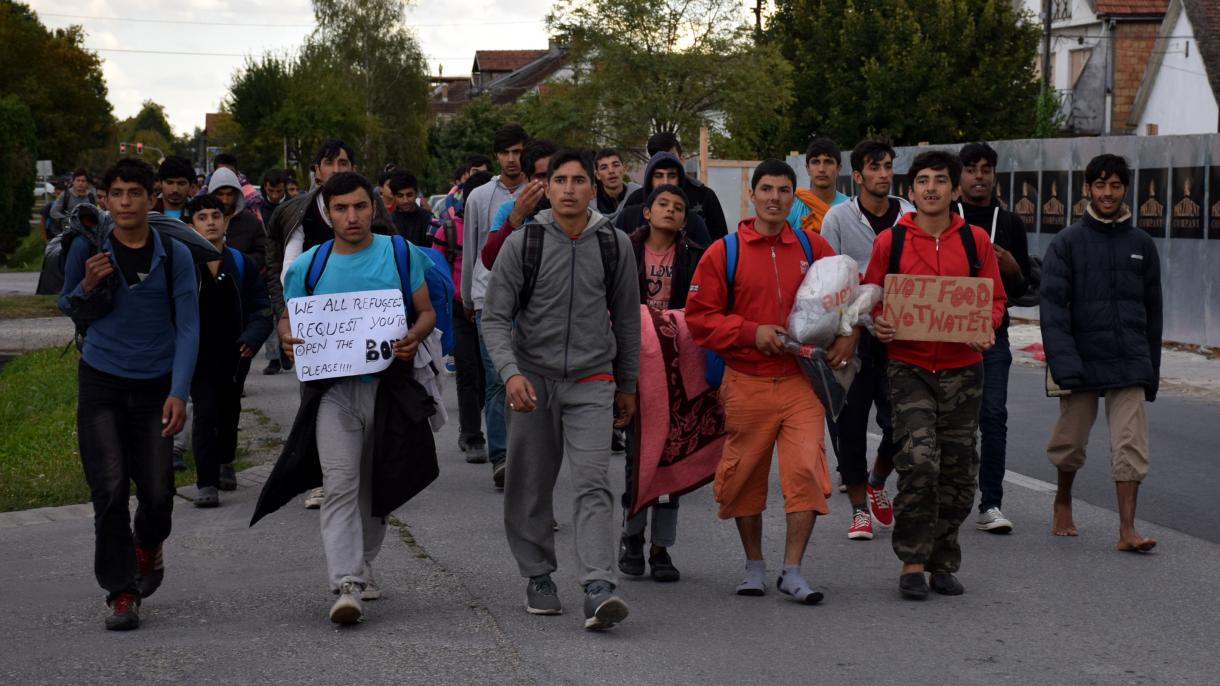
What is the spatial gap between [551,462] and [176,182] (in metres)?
4.64

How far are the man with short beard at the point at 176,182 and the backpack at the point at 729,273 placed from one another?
→ 4.31 meters

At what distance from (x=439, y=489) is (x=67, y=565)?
2498 millimetres

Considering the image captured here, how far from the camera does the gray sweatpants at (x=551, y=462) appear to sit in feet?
20.3

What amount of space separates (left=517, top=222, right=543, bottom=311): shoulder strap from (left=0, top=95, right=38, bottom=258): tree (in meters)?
29.1

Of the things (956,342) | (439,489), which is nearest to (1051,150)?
(439,489)

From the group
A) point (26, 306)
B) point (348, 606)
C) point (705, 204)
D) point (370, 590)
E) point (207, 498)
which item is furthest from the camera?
point (26, 306)

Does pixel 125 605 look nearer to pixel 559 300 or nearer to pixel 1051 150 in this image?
pixel 559 300

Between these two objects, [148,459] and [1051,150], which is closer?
[148,459]

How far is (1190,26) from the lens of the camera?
4459 centimetres

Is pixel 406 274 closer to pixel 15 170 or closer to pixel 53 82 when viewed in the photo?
pixel 15 170

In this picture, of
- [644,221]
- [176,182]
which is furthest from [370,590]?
[176,182]

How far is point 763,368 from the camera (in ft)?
21.7

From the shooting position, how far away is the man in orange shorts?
257 inches

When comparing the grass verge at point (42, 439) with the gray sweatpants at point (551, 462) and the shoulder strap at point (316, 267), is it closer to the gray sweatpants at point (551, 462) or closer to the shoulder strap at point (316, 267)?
the shoulder strap at point (316, 267)
